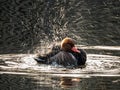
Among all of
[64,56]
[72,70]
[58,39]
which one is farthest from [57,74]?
[58,39]

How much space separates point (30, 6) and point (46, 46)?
7.71 metres

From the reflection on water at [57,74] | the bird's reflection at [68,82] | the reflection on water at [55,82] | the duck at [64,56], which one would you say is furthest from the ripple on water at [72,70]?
the bird's reflection at [68,82]

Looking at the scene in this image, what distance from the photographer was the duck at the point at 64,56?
13848 millimetres

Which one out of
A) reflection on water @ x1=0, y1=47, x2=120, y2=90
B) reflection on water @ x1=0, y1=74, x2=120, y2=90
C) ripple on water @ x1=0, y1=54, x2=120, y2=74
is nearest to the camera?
reflection on water @ x1=0, y1=74, x2=120, y2=90

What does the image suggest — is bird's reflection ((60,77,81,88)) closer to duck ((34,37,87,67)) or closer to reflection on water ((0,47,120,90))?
reflection on water ((0,47,120,90))

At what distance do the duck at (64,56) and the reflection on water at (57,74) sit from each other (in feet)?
0.61

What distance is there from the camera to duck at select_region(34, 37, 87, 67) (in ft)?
45.4

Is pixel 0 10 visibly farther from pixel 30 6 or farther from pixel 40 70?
pixel 40 70

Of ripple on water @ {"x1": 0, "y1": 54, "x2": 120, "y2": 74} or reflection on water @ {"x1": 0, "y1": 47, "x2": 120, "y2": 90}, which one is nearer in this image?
reflection on water @ {"x1": 0, "y1": 47, "x2": 120, "y2": 90}

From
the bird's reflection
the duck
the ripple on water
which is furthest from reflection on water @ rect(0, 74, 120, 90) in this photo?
the duck

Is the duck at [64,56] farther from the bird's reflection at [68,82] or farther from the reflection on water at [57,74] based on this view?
the bird's reflection at [68,82]

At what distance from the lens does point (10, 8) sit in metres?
22.5

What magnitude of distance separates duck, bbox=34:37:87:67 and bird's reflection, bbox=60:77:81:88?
1847 mm

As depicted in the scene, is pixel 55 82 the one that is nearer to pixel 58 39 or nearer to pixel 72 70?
pixel 72 70
